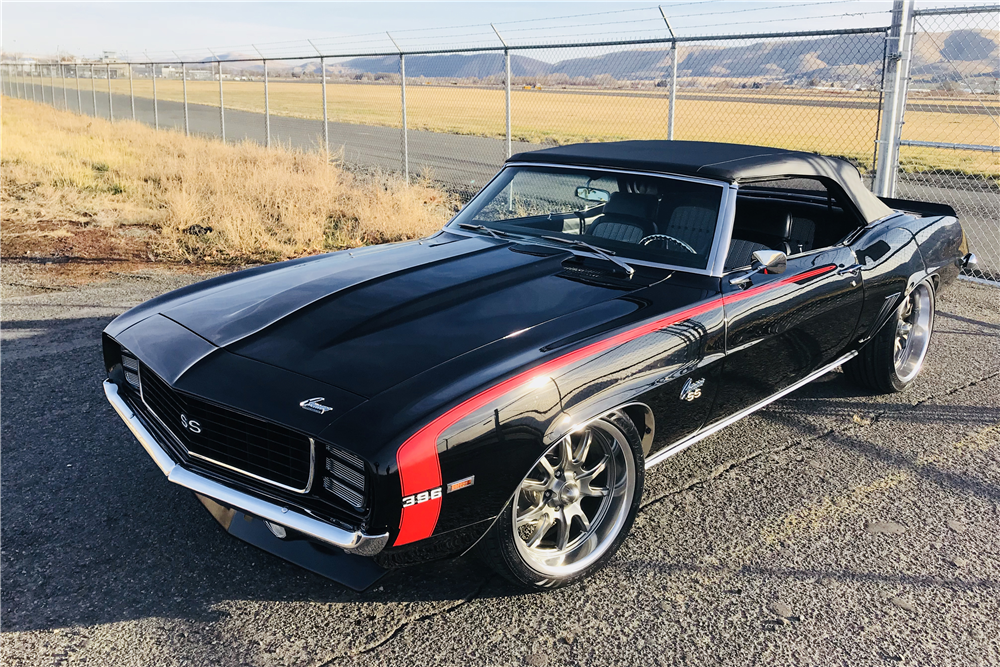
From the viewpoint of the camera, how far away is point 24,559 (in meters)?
2.97

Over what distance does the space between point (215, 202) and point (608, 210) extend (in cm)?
718

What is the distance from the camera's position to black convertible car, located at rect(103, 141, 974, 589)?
2.40 meters

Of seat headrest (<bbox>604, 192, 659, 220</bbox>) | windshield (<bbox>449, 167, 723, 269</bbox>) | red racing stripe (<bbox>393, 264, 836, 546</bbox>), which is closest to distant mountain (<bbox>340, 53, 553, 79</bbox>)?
windshield (<bbox>449, 167, 723, 269</bbox>)

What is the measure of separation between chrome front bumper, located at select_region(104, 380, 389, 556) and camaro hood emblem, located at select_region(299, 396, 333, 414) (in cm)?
33

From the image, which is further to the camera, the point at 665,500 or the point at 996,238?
the point at 996,238

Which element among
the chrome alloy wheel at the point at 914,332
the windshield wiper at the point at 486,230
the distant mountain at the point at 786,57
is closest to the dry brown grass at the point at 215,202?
the distant mountain at the point at 786,57

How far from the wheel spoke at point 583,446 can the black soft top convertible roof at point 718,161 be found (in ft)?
4.95

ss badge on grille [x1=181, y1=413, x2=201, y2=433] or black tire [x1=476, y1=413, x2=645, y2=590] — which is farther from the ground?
ss badge on grille [x1=181, y1=413, x2=201, y2=433]

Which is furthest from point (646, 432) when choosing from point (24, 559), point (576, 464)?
point (24, 559)

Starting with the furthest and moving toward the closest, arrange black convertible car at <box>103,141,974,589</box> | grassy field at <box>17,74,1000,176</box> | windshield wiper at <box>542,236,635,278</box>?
grassy field at <box>17,74,1000,176</box>, windshield wiper at <box>542,236,635,278</box>, black convertible car at <box>103,141,974,589</box>

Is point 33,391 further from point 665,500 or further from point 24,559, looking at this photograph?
point 665,500

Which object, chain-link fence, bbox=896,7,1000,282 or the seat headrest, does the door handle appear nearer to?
the seat headrest

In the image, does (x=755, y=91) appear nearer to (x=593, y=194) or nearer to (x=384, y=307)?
(x=593, y=194)

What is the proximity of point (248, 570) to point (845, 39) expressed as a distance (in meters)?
7.50
